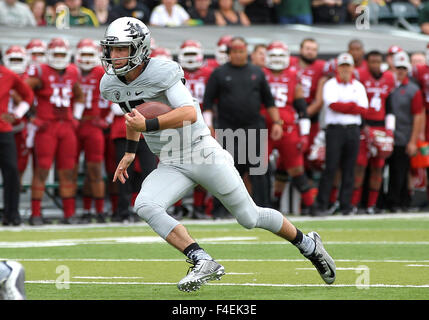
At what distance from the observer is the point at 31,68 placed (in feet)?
37.1

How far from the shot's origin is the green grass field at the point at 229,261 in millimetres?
5914

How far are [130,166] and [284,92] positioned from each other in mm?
1922

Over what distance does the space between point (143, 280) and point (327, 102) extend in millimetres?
5679

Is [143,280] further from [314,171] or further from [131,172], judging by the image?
[314,171]

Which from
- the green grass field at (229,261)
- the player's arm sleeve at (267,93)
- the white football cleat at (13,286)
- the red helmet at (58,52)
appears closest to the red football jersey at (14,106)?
the red helmet at (58,52)

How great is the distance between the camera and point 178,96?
234 inches

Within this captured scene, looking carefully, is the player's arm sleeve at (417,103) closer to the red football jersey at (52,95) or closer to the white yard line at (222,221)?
the white yard line at (222,221)

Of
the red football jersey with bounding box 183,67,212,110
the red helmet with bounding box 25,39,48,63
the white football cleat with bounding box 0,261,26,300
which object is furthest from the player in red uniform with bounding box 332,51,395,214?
the white football cleat with bounding box 0,261,26,300

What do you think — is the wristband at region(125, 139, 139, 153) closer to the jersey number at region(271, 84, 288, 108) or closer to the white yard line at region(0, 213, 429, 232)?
the white yard line at region(0, 213, 429, 232)

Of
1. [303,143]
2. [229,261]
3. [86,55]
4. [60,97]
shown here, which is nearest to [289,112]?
[303,143]

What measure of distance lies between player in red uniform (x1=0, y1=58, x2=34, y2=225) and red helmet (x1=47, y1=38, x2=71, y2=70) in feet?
1.55

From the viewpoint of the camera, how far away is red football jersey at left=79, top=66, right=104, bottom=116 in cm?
1143

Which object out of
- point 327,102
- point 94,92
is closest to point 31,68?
point 94,92

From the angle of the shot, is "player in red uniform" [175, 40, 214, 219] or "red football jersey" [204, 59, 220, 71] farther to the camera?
"red football jersey" [204, 59, 220, 71]
